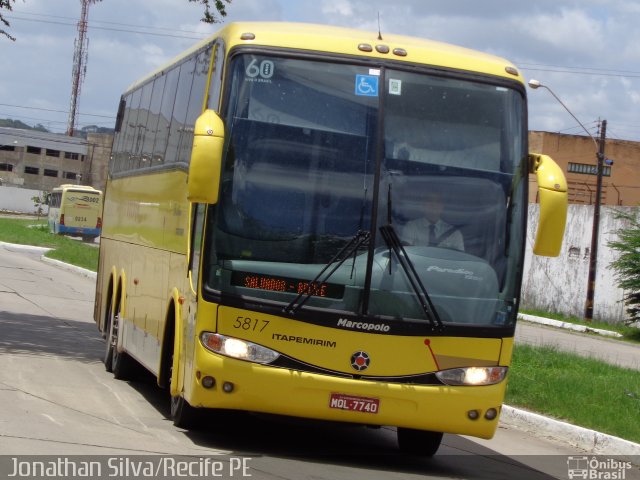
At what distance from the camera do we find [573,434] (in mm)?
12109

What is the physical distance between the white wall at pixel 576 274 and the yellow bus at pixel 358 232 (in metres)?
28.6

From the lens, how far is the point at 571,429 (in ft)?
39.9

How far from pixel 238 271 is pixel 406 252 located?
128cm

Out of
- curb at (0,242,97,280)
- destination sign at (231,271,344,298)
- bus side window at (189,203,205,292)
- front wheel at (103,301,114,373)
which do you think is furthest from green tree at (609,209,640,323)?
destination sign at (231,271,344,298)

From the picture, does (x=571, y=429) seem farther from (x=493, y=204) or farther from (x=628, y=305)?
→ (x=628, y=305)

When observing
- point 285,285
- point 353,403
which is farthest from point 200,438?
point 285,285

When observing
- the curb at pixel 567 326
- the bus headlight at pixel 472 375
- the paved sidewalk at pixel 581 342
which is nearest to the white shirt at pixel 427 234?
the bus headlight at pixel 472 375

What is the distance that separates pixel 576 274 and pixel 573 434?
94.3 feet

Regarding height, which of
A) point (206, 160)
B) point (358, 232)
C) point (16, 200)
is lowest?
point (358, 232)

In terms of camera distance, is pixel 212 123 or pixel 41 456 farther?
pixel 212 123

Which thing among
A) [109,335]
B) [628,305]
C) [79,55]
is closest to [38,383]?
[109,335]

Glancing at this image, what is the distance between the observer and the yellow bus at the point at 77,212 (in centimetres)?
6281

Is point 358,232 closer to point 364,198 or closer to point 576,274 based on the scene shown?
point 364,198

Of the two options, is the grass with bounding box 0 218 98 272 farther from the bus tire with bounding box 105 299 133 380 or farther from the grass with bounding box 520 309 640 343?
the bus tire with bounding box 105 299 133 380
